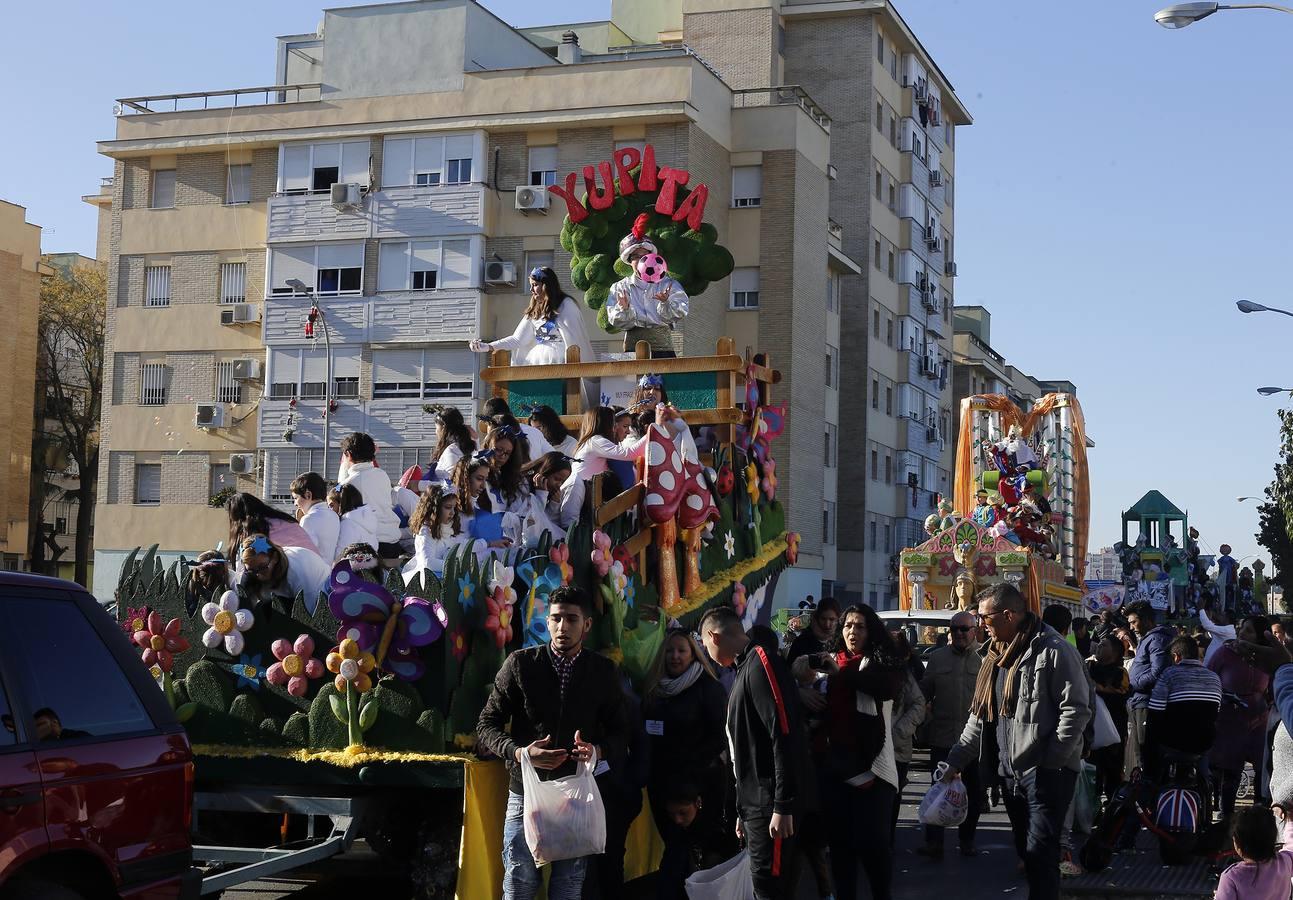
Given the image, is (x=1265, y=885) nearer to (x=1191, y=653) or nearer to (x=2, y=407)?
(x=1191, y=653)

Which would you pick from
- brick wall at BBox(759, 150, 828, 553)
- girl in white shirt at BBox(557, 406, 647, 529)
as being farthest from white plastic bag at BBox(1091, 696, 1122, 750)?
brick wall at BBox(759, 150, 828, 553)

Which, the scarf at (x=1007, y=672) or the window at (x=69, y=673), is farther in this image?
the scarf at (x=1007, y=672)

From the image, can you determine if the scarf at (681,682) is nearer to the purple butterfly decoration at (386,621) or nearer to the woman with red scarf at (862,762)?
the woman with red scarf at (862,762)

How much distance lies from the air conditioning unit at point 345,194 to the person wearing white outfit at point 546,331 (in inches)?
1163

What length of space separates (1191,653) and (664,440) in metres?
4.56

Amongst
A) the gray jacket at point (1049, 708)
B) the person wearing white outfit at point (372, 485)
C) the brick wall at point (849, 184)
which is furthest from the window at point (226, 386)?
the gray jacket at point (1049, 708)

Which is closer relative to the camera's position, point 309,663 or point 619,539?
point 309,663

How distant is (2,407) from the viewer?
50719 millimetres

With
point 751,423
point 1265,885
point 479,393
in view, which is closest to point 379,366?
point 479,393

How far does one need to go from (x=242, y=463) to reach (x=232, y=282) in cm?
508

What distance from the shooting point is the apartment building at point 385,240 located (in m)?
42.2

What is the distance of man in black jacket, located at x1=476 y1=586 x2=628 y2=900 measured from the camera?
745 centimetres

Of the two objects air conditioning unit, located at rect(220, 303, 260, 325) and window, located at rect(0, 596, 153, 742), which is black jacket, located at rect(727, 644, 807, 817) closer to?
window, located at rect(0, 596, 153, 742)

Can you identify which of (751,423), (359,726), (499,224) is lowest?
(359,726)
